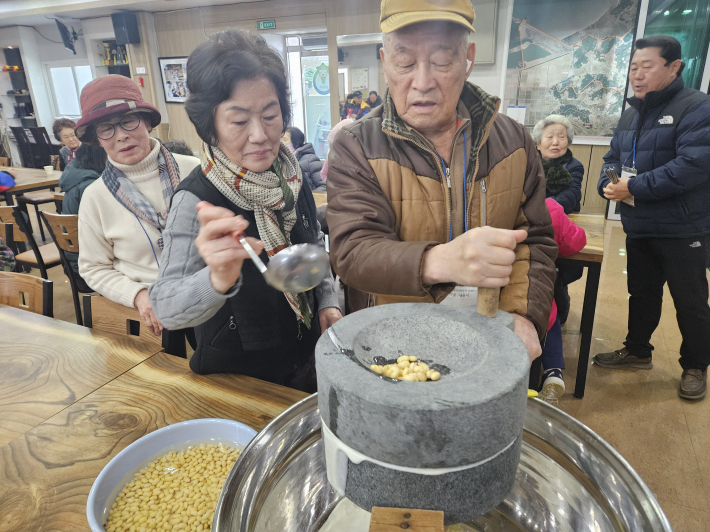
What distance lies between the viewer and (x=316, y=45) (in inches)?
276

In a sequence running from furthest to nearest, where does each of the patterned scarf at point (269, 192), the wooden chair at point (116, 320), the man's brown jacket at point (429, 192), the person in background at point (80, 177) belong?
the person in background at point (80, 177)
the wooden chair at point (116, 320)
the patterned scarf at point (269, 192)
the man's brown jacket at point (429, 192)

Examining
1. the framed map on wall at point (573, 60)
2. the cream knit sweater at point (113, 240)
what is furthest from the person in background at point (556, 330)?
Answer: the framed map on wall at point (573, 60)

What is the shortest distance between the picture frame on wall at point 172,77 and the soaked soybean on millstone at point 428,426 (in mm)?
8175

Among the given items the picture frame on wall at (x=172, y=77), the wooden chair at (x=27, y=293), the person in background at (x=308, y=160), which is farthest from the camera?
the picture frame on wall at (x=172, y=77)

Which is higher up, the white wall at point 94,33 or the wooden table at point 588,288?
the white wall at point 94,33

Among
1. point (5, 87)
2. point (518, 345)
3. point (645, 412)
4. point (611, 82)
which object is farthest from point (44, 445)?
point (5, 87)

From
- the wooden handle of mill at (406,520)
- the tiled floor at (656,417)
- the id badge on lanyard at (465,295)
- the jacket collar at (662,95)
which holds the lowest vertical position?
the tiled floor at (656,417)

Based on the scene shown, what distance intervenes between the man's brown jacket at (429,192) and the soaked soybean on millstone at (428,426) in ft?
1.08

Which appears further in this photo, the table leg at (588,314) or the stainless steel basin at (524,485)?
the table leg at (588,314)

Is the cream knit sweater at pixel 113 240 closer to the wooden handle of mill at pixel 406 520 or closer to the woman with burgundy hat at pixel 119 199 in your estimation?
the woman with burgundy hat at pixel 119 199

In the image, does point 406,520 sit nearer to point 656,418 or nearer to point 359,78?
point 656,418

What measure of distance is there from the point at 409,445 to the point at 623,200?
257cm

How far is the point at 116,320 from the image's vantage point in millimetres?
1499

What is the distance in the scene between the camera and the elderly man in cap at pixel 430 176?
35.1 inches
